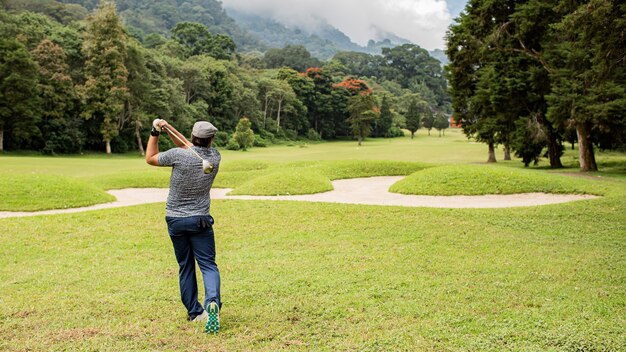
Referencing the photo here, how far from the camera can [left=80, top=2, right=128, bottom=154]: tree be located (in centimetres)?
4584

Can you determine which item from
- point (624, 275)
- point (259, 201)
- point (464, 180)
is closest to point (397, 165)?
point (464, 180)

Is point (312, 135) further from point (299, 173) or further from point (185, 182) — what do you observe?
point (185, 182)

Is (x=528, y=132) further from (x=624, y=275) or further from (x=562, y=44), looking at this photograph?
(x=624, y=275)

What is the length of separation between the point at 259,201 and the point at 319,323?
10.4 m

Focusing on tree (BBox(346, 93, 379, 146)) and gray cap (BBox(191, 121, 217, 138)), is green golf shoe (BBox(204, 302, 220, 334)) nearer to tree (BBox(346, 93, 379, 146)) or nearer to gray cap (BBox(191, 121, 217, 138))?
gray cap (BBox(191, 121, 217, 138))

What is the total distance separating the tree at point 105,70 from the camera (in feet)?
150

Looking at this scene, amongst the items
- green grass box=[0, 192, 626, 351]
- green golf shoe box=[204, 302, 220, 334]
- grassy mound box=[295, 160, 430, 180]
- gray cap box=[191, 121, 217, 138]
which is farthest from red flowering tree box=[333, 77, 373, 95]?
green golf shoe box=[204, 302, 220, 334]

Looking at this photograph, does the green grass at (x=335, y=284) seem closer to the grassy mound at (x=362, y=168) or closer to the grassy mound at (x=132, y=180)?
the grassy mound at (x=132, y=180)

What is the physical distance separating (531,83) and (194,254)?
26687mm

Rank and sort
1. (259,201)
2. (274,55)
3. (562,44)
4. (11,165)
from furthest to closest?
(274,55) → (11,165) → (562,44) → (259,201)

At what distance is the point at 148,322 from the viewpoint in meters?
5.75

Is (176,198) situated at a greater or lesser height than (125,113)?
lesser

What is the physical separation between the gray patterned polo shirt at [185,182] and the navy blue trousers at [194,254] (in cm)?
10

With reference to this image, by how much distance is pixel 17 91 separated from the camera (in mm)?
40781
